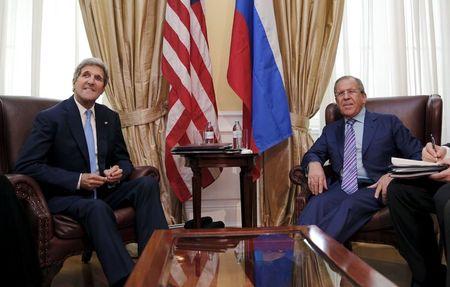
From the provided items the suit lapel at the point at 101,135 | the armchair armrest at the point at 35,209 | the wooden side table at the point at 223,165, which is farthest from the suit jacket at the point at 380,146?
the armchair armrest at the point at 35,209

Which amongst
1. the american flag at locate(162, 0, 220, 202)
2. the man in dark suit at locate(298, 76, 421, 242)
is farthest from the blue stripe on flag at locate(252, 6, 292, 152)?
the man in dark suit at locate(298, 76, 421, 242)

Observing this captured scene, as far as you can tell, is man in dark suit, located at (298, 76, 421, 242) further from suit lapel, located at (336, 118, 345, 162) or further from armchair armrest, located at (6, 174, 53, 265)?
armchair armrest, located at (6, 174, 53, 265)

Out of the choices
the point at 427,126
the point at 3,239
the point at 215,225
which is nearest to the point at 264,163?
the point at 215,225

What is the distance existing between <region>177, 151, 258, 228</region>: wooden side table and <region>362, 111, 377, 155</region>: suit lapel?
2.25 ft

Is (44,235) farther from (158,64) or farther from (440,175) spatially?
(440,175)

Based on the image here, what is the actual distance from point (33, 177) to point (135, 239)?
1.98 ft

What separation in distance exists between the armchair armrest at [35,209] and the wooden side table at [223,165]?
2.95ft

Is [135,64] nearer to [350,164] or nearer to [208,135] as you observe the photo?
[208,135]

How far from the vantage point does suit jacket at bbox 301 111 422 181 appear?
2.43m

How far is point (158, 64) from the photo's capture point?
121 inches

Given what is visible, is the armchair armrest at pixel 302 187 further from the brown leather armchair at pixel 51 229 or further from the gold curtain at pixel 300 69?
the brown leather armchair at pixel 51 229

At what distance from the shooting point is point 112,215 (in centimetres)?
198

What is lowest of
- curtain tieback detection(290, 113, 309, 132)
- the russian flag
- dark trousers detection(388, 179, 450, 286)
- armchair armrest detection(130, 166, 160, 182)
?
dark trousers detection(388, 179, 450, 286)

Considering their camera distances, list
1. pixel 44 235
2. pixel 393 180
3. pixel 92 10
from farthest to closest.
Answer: pixel 92 10
pixel 393 180
pixel 44 235
